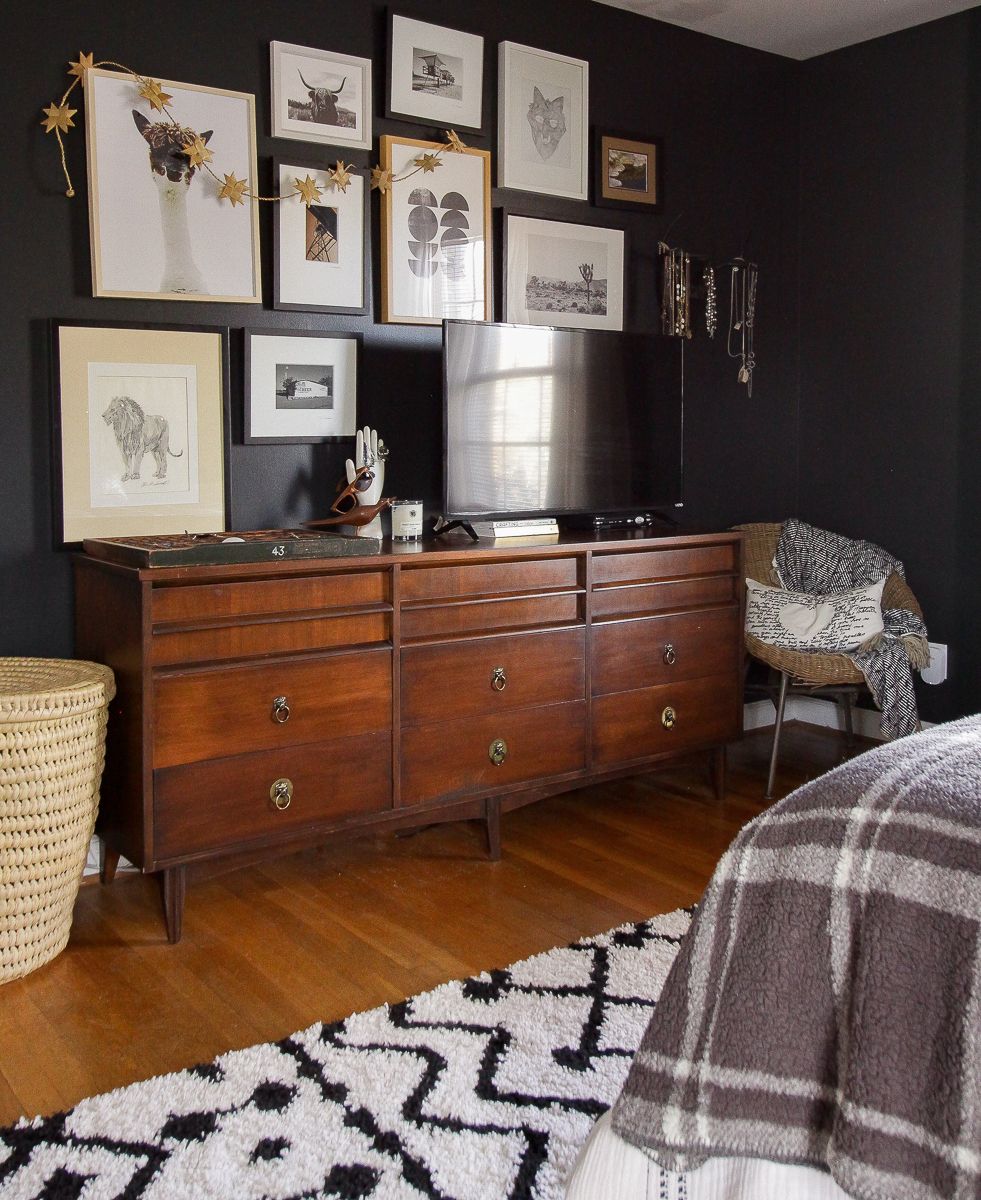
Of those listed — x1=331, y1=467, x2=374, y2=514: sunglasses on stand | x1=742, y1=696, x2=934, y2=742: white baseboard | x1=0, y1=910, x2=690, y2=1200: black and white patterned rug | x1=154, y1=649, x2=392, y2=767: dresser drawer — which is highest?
x1=331, y1=467, x2=374, y2=514: sunglasses on stand

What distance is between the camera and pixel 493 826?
2.98 meters

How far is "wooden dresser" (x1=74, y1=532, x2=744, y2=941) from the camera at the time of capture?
8.04 ft

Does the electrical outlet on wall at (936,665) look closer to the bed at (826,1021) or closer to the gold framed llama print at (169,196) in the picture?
the gold framed llama print at (169,196)

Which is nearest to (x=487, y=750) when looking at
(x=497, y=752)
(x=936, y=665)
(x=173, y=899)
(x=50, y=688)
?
(x=497, y=752)

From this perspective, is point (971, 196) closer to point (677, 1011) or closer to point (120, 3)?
point (120, 3)

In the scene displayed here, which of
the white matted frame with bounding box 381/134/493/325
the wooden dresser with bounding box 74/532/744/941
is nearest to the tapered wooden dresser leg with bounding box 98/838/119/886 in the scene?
the wooden dresser with bounding box 74/532/744/941

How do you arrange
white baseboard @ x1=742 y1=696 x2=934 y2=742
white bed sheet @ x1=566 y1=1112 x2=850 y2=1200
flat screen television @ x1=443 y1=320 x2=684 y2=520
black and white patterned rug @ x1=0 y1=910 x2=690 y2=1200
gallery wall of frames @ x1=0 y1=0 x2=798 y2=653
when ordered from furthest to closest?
1. white baseboard @ x1=742 y1=696 x2=934 y2=742
2. flat screen television @ x1=443 y1=320 x2=684 y2=520
3. gallery wall of frames @ x1=0 y1=0 x2=798 y2=653
4. black and white patterned rug @ x1=0 y1=910 x2=690 y2=1200
5. white bed sheet @ x1=566 y1=1112 x2=850 y2=1200

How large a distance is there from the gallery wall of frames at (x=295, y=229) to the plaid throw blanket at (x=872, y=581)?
1.99 ft

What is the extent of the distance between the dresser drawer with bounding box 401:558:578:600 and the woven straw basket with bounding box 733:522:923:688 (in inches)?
32.2

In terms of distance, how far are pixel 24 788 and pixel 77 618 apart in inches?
23.7

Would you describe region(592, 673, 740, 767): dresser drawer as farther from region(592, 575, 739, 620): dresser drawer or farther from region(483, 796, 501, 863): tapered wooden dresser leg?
region(483, 796, 501, 863): tapered wooden dresser leg

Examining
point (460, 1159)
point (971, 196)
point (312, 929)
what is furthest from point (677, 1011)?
point (971, 196)

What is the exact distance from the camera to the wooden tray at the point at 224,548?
7.94 feet

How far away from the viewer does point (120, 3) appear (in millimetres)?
2754
